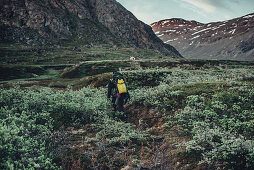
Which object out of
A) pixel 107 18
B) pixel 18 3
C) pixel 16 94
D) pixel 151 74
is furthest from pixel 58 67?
pixel 107 18

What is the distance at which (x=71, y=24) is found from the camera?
4471 inches

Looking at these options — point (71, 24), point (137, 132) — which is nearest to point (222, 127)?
point (137, 132)

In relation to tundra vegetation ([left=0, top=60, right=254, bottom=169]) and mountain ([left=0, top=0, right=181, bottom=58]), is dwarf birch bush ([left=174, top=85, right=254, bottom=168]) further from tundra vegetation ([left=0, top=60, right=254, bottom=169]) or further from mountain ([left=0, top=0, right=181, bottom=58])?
mountain ([left=0, top=0, right=181, bottom=58])

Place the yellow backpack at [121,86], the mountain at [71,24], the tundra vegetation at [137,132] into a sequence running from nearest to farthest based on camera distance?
the tundra vegetation at [137,132], the yellow backpack at [121,86], the mountain at [71,24]

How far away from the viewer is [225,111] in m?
7.61

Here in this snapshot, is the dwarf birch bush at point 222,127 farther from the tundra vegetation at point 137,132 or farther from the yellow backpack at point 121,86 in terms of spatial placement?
the yellow backpack at point 121,86

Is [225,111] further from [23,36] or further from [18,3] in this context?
[18,3]

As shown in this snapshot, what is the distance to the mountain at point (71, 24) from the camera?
91.4 m

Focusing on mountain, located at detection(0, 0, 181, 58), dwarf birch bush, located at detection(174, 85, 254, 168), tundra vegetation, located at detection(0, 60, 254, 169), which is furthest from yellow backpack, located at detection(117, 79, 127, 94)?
mountain, located at detection(0, 0, 181, 58)

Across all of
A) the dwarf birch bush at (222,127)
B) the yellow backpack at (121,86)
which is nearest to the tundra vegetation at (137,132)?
the dwarf birch bush at (222,127)

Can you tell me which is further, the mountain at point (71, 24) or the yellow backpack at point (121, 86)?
the mountain at point (71, 24)

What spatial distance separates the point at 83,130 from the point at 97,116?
4.50 feet

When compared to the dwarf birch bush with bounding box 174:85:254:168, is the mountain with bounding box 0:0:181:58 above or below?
above

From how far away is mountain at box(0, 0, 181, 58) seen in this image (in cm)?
9144
